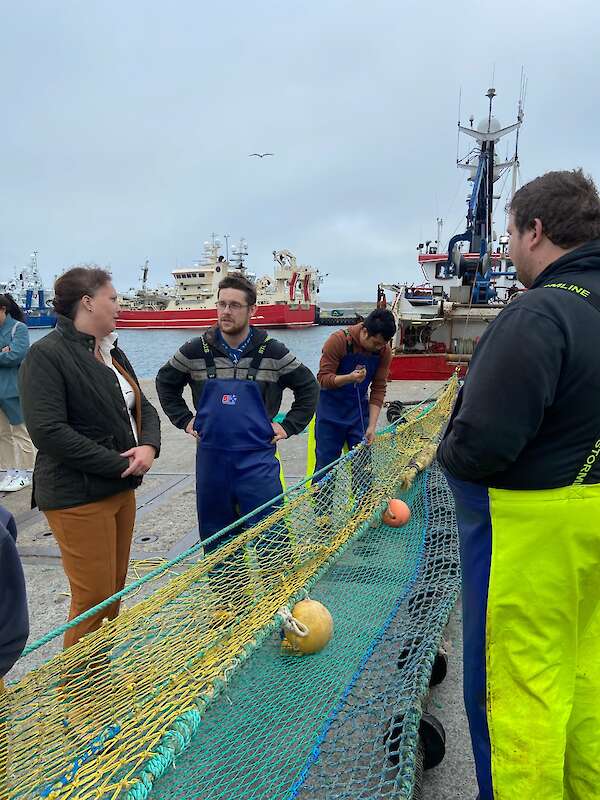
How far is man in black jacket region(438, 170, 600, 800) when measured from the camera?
138 centimetres

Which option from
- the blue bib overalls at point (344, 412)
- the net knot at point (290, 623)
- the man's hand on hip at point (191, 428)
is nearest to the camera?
the net knot at point (290, 623)

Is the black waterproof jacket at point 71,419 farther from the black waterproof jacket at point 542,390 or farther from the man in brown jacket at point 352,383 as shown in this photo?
the man in brown jacket at point 352,383

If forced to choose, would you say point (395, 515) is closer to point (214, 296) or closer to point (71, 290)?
point (71, 290)

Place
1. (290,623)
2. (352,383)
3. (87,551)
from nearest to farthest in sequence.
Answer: (290,623)
(87,551)
(352,383)

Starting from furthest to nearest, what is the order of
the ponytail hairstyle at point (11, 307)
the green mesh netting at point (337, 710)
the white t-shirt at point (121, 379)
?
the ponytail hairstyle at point (11, 307) < the white t-shirt at point (121, 379) < the green mesh netting at point (337, 710)

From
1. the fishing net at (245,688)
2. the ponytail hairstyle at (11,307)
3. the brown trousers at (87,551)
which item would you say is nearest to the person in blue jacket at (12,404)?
the ponytail hairstyle at (11,307)

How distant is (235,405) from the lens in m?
2.90

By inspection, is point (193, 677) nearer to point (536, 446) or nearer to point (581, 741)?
point (581, 741)

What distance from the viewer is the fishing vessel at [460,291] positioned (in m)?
13.2

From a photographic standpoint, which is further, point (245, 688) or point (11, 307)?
point (11, 307)

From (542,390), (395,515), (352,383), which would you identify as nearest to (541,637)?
(542,390)

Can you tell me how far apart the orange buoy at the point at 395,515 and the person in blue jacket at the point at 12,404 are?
323cm

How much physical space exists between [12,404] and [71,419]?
333cm

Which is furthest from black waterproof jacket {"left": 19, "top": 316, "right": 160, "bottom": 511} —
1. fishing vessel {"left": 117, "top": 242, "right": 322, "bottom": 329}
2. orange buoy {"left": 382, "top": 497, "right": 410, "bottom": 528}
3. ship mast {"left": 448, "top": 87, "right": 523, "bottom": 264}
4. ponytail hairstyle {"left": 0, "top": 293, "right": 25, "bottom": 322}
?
fishing vessel {"left": 117, "top": 242, "right": 322, "bottom": 329}
